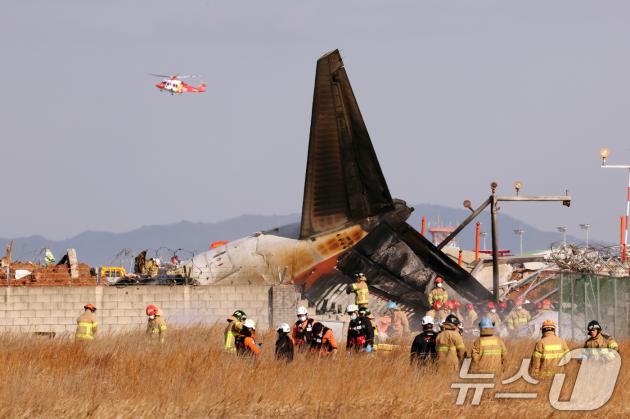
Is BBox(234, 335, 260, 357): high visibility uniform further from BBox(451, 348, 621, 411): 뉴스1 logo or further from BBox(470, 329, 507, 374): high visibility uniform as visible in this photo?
BBox(470, 329, 507, 374): high visibility uniform

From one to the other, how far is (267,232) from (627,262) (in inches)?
466

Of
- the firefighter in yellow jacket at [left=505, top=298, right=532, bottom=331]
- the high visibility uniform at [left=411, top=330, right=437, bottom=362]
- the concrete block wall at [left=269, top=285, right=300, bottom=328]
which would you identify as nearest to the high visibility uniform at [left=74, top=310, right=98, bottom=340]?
the high visibility uniform at [left=411, top=330, right=437, bottom=362]

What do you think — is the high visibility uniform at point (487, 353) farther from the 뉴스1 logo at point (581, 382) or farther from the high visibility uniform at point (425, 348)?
the high visibility uniform at point (425, 348)

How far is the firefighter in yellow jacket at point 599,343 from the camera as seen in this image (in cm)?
2612

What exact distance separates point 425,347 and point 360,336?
2462mm

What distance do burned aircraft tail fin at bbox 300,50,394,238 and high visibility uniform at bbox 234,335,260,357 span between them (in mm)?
15955

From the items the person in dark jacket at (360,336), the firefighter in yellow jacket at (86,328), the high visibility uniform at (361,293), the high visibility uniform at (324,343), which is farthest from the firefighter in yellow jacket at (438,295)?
the high visibility uniform at (324,343)

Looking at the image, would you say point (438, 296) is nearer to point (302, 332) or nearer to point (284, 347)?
point (302, 332)

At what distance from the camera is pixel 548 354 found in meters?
24.6

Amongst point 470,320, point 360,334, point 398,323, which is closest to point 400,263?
point 470,320

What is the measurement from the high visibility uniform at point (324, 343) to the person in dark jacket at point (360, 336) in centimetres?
55

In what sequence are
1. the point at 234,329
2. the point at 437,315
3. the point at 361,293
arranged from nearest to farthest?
the point at 234,329
the point at 361,293
the point at 437,315

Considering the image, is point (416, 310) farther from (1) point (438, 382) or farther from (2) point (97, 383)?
(2) point (97, 383)

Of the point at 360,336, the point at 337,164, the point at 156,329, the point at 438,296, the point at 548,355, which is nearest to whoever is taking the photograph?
the point at 548,355
